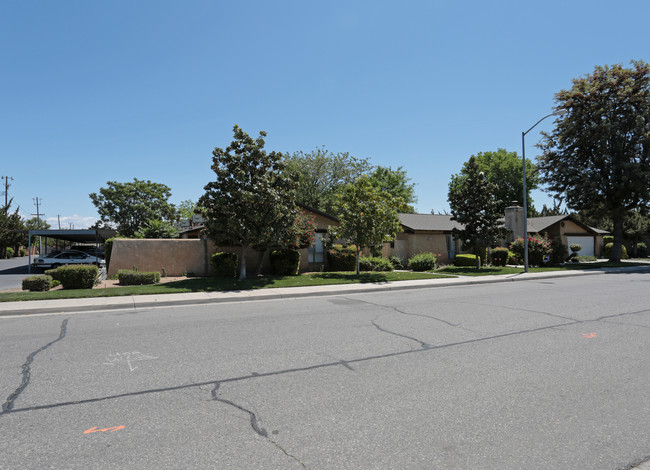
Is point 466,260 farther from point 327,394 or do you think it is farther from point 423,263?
point 327,394

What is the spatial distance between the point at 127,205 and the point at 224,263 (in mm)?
35021

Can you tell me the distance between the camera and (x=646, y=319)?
8922 mm

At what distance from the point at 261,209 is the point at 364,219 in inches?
216

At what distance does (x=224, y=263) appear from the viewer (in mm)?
18781

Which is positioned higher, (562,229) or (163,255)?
(562,229)

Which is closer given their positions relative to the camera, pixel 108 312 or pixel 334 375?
pixel 334 375

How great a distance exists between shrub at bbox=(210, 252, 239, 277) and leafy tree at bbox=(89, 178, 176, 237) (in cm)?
3265

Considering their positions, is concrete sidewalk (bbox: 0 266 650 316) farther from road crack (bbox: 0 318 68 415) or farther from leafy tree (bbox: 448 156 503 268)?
leafy tree (bbox: 448 156 503 268)

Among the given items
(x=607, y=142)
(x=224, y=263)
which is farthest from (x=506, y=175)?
(x=224, y=263)

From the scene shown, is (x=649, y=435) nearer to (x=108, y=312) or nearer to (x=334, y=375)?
(x=334, y=375)

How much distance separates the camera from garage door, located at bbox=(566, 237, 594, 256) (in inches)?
1457

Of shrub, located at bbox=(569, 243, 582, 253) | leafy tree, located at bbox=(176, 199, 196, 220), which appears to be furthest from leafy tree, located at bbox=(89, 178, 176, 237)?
shrub, located at bbox=(569, 243, 582, 253)

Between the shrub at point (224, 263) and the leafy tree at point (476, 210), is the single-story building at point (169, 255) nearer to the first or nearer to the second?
the shrub at point (224, 263)

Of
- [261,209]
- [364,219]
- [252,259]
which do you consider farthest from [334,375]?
[252,259]
